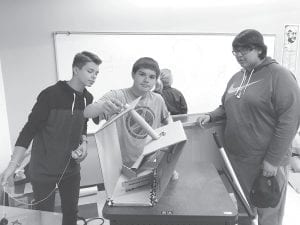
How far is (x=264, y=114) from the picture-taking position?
151cm

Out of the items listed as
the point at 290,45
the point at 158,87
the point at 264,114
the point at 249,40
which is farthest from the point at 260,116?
the point at 290,45

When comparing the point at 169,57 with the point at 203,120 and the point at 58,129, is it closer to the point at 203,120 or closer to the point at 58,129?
the point at 203,120

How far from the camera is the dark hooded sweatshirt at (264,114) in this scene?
4.70 feet

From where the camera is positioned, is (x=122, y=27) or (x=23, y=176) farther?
(x=122, y=27)

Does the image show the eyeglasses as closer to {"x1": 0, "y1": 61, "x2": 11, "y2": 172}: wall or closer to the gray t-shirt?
the gray t-shirt

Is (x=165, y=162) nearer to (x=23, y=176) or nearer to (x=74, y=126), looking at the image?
(x=74, y=126)

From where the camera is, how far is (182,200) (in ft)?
3.26

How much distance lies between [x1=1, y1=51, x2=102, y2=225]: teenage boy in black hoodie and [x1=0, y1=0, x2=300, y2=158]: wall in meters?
1.34

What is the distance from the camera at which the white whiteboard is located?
2.69 meters

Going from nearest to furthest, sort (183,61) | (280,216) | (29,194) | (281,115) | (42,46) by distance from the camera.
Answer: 1. (281,115)
2. (280,216)
3. (29,194)
4. (42,46)
5. (183,61)

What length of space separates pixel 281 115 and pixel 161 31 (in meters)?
1.82

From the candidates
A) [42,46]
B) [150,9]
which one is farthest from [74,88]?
[150,9]

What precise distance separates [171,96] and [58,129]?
1.60 metres

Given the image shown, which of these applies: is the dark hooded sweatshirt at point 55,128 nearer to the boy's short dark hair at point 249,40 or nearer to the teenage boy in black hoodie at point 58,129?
the teenage boy in black hoodie at point 58,129
